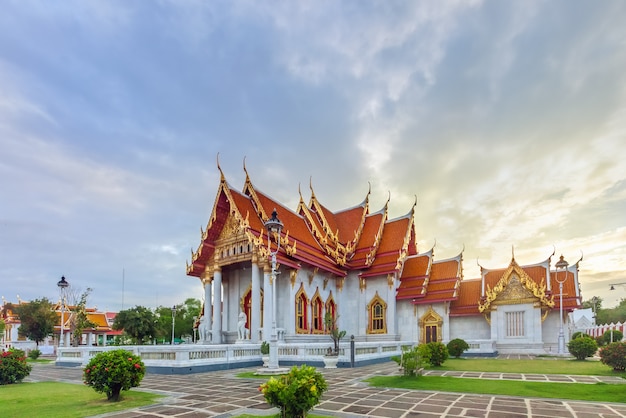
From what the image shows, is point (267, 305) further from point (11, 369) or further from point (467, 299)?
point (467, 299)

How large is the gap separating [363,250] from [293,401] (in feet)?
74.6

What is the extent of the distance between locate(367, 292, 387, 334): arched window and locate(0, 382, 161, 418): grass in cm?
1850

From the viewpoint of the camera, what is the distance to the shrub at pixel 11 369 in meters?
12.7

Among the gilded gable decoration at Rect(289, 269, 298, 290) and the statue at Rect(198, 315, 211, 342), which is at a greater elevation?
the gilded gable decoration at Rect(289, 269, 298, 290)

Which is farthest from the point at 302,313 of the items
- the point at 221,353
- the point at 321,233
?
the point at 221,353

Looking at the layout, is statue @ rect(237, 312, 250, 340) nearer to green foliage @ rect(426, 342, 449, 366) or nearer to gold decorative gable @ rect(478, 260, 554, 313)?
green foliage @ rect(426, 342, 449, 366)

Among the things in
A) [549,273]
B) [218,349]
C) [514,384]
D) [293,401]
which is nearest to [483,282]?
[549,273]

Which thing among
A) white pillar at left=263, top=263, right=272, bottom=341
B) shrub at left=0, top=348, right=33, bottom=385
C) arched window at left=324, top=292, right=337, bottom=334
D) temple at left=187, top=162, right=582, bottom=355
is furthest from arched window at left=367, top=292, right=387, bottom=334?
shrub at left=0, top=348, right=33, bottom=385

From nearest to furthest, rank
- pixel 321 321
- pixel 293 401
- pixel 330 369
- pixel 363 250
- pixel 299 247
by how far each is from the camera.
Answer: pixel 293 401, pixel 330 369, pixel 299 247, pixel 321 321, pixel 363 250

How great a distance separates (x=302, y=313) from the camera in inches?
921

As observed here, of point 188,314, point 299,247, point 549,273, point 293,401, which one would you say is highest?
point 299,247

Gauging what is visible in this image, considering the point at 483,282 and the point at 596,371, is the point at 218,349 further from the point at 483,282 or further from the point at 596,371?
the point at 483,282

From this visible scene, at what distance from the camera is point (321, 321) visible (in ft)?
82.4

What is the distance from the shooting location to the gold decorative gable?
2241 centimetres
